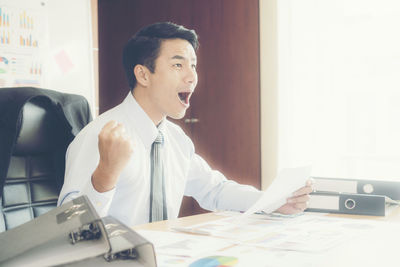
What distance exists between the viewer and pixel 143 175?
4.70 ft

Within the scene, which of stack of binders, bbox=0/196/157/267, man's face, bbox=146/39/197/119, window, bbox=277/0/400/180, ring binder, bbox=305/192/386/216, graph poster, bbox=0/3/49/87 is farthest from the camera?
graph poster, bbox=0/3/49/87

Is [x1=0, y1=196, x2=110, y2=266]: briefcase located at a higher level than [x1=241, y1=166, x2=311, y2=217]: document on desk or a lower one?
higher

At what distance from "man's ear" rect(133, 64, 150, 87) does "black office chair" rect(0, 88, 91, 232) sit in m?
0.45

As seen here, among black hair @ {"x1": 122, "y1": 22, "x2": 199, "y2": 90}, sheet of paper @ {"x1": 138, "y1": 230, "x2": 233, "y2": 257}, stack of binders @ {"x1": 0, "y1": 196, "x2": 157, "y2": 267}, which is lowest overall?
sheet of paper @ {"x1": 138, "y1": 230, "x2": 233, "y2": 257}

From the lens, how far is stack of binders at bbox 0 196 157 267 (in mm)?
603

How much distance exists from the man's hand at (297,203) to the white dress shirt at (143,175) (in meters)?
0.14

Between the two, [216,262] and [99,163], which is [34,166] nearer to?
[99,163]

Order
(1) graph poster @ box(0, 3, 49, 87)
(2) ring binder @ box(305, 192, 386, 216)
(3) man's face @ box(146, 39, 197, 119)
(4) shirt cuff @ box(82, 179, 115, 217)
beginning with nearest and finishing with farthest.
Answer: (4) shirt cuff @ box(82, 179, 115, 217) < (2) ring binder @ box(305, 192, 386, 216) < (3) man's face @ box(146, 39, 197, 119) < (1) graph poster @ box(0, 3, 49, 87)

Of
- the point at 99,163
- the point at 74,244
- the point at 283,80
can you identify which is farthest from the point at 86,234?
the point at 283,80

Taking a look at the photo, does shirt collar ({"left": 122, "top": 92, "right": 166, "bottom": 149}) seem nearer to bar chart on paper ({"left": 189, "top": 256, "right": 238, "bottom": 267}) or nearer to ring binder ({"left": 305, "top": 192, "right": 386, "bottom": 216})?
ring binder ({"left": 305, "top": 192, "right": 386, "bottom": 216})

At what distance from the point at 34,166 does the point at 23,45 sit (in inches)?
68.3

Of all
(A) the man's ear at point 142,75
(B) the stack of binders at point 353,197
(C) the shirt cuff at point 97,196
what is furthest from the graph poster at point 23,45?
(B) the stack of binders at point 353,197

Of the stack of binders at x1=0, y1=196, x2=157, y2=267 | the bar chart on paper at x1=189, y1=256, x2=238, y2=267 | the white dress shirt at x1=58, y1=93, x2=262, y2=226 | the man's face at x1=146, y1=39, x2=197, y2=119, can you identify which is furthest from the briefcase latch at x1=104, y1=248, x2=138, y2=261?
the man's face at x1=146, y1=39, x2=197, y2=119

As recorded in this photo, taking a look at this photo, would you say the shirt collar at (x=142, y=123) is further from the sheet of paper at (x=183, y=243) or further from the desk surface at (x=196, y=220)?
the sheet of paper at (x=183, y=243)
